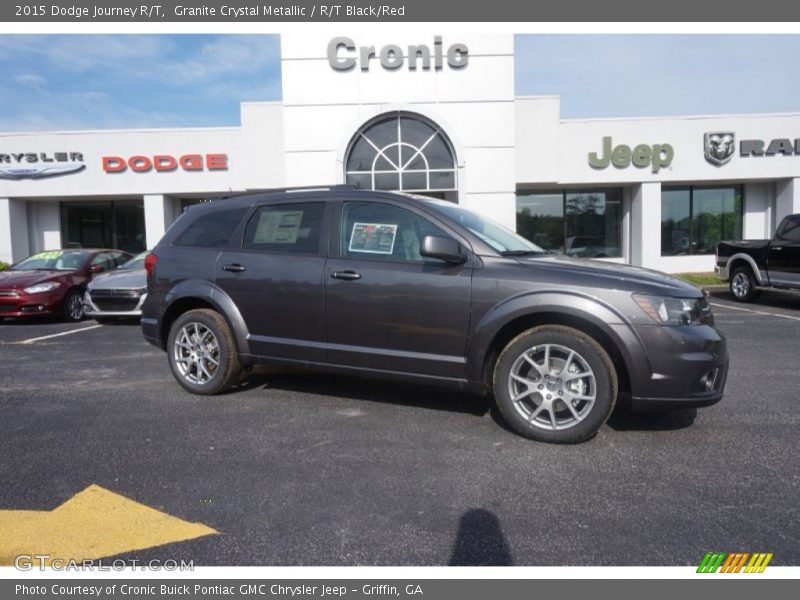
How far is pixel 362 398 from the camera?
509 centimetres

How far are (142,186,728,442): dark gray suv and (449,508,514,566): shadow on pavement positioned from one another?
120 cm

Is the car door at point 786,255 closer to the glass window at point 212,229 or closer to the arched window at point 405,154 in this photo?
the arched window at point 405,154

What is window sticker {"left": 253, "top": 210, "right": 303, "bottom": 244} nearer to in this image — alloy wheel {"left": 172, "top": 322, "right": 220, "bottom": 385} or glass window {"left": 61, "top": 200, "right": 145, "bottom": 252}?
alloy wheel {"left": 172, "top": 322, "right": 220, "bottom": 385}

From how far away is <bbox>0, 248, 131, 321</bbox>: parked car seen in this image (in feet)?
33.8

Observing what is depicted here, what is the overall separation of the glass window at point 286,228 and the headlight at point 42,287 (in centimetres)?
741

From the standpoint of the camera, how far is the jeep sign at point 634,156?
18797mm

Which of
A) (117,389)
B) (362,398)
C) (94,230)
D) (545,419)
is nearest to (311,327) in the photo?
(362,398)

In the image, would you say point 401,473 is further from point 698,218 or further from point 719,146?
point 698,218

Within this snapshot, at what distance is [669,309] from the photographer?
3.79 m

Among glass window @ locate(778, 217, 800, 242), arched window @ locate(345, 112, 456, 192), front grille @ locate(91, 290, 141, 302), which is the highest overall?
arched window @ locate(345, 112, 456, 192)

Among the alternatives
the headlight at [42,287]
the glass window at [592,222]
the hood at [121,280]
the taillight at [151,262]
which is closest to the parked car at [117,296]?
the hood at [121,280]

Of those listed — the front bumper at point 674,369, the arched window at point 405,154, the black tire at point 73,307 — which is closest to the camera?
the front bumper at point 674,369

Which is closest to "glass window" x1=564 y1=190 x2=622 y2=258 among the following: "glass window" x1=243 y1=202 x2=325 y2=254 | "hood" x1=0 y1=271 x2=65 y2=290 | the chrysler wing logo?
the chrysler wing logo
